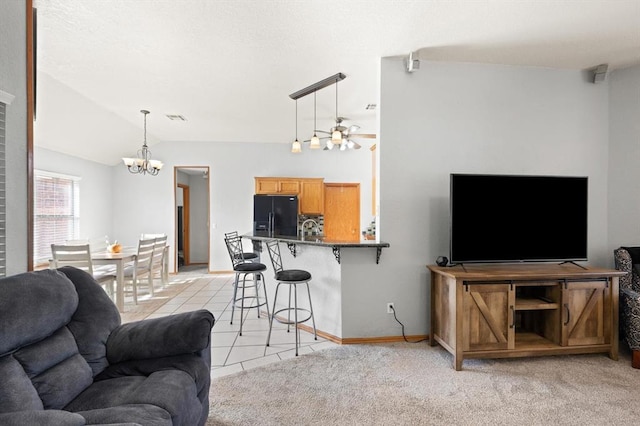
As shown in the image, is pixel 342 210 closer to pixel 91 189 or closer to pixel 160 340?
pixel 91 189

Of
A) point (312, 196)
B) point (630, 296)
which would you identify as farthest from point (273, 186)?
point (630, 296)

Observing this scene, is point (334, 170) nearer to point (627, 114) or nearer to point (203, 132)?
point (203, 132)

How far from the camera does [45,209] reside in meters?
4.53

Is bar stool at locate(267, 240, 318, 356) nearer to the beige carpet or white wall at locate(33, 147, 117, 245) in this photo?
the beige carpet

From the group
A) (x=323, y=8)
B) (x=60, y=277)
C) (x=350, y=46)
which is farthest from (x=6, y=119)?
(x=350, y=46)

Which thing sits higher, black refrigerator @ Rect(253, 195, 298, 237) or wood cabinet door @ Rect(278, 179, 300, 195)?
wood cabinet door @ Rect(278, 179, 300, 195)

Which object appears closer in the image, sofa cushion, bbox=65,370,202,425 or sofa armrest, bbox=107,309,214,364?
sofa cushion, bbox=65,370,202,425

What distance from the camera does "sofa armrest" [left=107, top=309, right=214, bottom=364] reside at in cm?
154

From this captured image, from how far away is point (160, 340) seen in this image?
1.55 m

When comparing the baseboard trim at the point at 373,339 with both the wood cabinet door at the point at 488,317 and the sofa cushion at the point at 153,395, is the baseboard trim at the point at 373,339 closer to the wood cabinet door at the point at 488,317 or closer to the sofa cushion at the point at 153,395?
the wood cabinet door at the point at 488,317

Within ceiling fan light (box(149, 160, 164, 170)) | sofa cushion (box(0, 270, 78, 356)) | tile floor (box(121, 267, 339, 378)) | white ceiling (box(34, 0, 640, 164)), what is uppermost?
white ceiling (box(34, 0, 640, 164))

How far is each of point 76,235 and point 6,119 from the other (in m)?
4.49

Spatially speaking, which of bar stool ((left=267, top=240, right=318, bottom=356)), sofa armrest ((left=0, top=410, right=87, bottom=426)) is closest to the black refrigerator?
bar stool ((left=267, top=240, right=318, bottom=356))

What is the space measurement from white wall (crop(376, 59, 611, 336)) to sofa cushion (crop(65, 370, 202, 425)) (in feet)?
6.10
